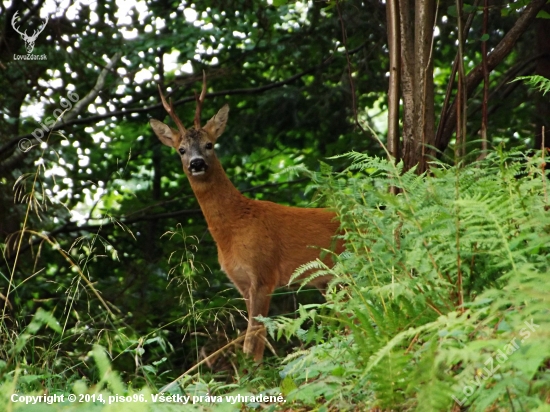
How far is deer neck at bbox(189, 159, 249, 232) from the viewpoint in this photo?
6.20m

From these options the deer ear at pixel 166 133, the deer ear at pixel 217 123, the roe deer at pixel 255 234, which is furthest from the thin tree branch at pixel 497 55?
the deer ear at pixel 166 133

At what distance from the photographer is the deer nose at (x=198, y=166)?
251 inches

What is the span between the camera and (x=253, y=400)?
2.83 meters

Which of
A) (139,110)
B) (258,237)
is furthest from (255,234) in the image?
(139,110)

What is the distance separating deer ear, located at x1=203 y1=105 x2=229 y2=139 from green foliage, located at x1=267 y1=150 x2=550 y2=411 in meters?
3.60

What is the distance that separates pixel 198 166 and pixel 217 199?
292 mm

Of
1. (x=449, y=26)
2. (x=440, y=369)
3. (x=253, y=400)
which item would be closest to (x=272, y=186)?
(x=449, y=26)

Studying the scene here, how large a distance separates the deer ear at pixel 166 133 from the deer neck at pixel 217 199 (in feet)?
1.52

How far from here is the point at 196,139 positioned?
659 centimetres

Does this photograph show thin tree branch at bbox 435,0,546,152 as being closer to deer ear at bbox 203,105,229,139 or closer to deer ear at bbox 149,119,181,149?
deer ear at bbox 203,105,229,139

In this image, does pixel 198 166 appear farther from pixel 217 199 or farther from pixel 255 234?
pixel 255 234

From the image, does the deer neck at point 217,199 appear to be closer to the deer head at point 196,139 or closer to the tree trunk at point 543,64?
the deer head at point 196,139

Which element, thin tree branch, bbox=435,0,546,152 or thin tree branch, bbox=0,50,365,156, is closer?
thin tree branch, bbox=435,0,546,152

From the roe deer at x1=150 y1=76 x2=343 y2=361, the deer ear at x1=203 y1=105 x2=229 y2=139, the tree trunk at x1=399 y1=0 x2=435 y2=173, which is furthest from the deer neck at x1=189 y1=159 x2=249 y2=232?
the tree trunk at x1=399 y1=0 x2=435 y2=173
